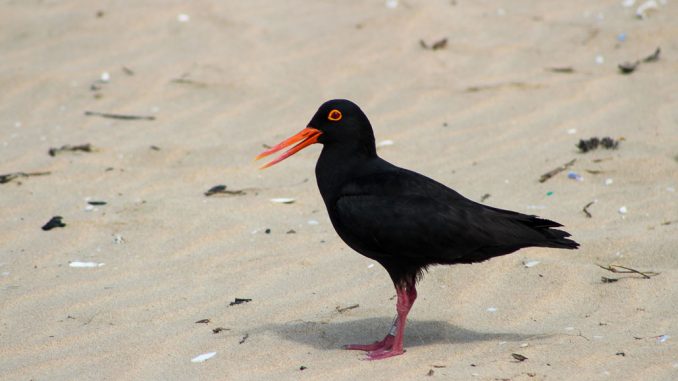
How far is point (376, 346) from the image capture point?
17.9 feet

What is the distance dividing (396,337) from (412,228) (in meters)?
0.62

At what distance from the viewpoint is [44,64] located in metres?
10.8

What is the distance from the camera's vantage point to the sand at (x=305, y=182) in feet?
17.7

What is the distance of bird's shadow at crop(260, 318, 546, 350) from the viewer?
5453 millimetres

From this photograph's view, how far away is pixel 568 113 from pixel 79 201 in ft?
15.6

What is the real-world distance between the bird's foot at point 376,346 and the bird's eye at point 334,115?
4.57 ft

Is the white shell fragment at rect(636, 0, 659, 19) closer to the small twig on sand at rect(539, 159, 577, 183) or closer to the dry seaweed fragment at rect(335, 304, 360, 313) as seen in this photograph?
the small twig on sand at rect(539, 159, 577, 183)

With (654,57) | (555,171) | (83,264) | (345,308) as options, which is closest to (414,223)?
(345,308)

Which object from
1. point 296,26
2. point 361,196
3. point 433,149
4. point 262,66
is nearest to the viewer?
point 361,196

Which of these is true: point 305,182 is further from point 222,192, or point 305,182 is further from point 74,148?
point 74,148

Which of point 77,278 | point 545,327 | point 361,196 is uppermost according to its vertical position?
point 361,196

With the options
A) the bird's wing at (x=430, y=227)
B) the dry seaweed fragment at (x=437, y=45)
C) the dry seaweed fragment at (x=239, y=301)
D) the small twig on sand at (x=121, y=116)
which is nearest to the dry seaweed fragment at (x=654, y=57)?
the dry seaweed fragment at (x=437, y=45)

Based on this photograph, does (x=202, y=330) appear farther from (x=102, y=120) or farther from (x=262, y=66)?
(x=262, y=66)

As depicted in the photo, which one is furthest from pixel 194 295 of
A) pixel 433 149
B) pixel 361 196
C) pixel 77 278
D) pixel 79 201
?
→ pixel 433 149
